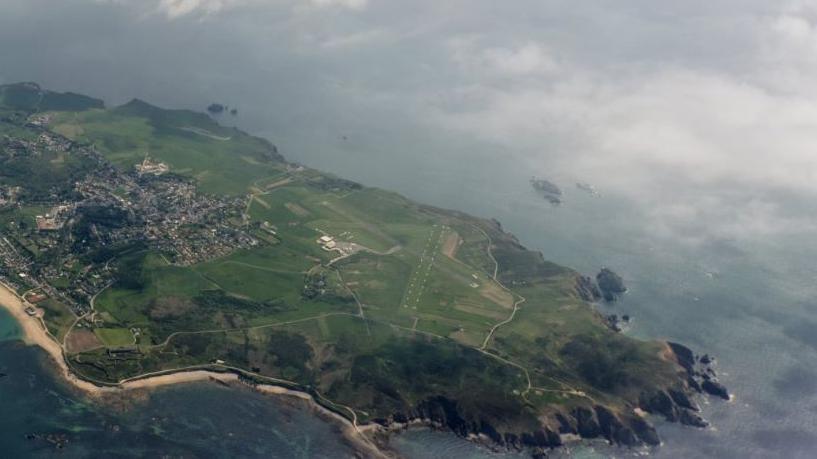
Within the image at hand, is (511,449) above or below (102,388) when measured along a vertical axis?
above

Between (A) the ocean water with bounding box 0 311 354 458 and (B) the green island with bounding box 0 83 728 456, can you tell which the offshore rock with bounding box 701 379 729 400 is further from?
(A) the ocean water with bounding box 0 311 354 458

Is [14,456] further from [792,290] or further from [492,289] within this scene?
[792,290]

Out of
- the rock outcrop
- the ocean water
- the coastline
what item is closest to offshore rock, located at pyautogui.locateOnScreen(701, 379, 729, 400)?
the rock outcrop

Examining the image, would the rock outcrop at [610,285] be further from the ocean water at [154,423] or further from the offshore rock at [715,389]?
the ocean water at [154,423]

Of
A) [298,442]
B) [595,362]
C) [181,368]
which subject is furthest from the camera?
[595,362]

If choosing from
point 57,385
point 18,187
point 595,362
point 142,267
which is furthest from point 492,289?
point 18,187

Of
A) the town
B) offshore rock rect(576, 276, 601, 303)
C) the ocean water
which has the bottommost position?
the ocean water

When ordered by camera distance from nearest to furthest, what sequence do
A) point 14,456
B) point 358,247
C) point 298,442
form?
1. point 14,456
2. point 298,442
3. point 358,247

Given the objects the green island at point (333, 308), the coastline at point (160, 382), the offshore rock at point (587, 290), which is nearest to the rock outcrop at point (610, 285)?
the offshore rock at point (587, 290)
